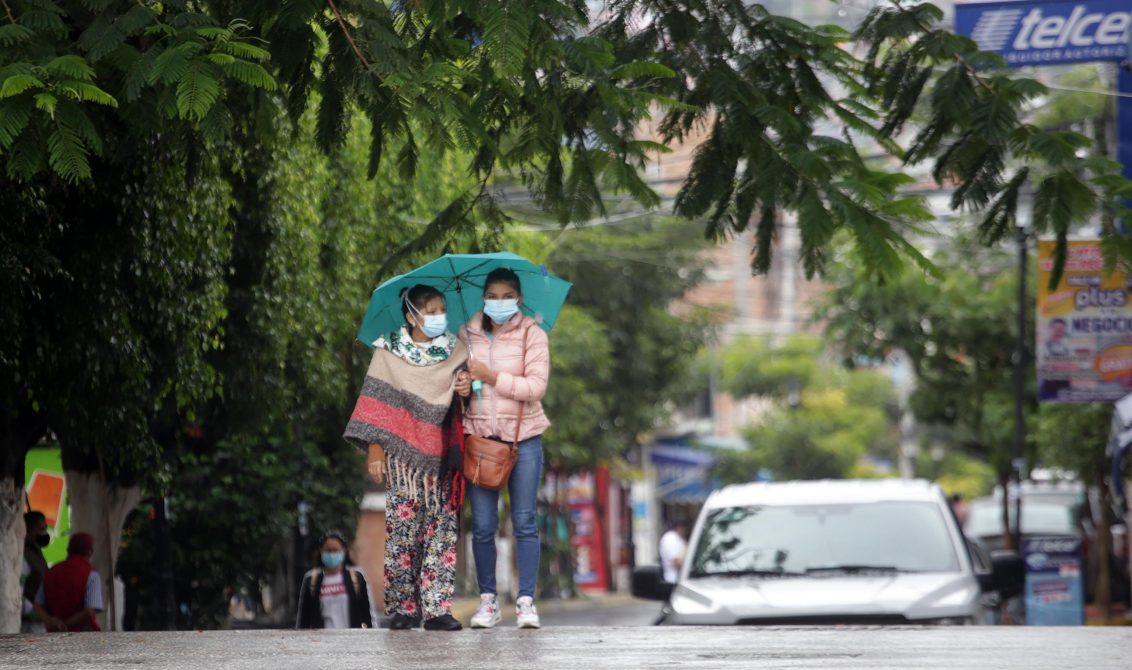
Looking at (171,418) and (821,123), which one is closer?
(821,123)

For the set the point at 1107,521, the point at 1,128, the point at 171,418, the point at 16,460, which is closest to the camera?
the point at 1,128

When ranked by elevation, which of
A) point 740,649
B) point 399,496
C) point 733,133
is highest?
point 733,133

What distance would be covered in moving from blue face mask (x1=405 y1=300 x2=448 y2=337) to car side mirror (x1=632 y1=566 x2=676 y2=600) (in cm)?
295

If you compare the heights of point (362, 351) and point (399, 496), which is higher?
point (362, 351)

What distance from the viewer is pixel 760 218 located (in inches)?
383

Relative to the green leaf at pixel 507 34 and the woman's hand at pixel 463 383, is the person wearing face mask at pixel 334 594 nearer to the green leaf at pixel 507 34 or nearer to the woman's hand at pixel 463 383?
the woman's hand at pixel 463 383

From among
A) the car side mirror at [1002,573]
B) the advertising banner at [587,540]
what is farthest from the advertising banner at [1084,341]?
the advertising banner at [587,540]

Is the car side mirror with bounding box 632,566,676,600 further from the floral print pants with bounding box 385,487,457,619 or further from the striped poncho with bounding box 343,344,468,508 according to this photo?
the striped poncho with bounding box 343,344,468,508

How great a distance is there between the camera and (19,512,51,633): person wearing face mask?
44.3ft

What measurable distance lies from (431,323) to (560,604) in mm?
26224

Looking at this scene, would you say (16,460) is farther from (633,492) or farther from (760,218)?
(633,492)

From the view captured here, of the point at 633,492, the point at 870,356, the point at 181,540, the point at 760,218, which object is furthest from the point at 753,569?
the point at 633,492

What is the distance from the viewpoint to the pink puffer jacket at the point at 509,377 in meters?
7.96

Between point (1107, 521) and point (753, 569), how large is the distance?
59.0 feet
